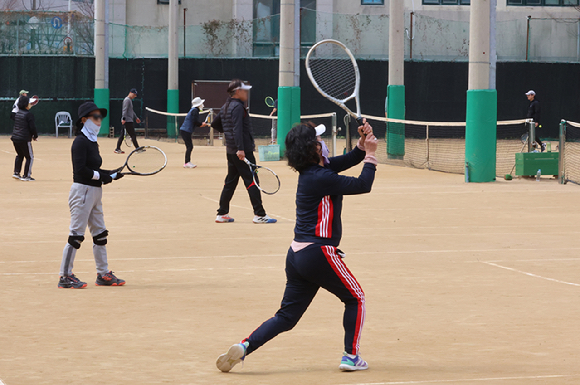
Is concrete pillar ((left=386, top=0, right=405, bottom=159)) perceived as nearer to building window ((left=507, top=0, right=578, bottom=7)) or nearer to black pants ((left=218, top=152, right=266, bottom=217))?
black pants ((left=218, top=152, right=266, bottom=217))

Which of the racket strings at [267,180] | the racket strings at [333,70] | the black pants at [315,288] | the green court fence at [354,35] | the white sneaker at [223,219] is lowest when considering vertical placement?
the white sneaker at [223,219]

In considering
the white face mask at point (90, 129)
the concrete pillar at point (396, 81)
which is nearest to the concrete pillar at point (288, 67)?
the concrete pillar at point (396, 81)

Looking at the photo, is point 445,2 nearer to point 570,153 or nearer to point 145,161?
point 570,153

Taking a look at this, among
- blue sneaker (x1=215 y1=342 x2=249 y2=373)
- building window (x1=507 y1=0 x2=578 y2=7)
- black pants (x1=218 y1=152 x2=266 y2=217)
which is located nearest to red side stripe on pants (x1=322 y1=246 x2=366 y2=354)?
blue sneaker (x1=215 y1=342 x2=249 y2=373)

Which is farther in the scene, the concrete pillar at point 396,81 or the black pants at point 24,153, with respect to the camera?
the concrete pillar at point 396,81

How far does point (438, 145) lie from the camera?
33.3 m

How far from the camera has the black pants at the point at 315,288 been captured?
550cm

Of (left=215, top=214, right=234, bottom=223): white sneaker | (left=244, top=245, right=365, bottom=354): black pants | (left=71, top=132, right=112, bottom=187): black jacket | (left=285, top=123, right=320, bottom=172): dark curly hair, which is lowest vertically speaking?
(left=215, top=214, right=234, bottom=223): white sneaker

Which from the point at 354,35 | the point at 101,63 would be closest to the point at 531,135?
the point at 354,35

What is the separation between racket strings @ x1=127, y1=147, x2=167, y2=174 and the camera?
11.5 m

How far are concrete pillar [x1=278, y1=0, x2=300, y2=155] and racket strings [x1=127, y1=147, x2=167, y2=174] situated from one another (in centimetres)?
1307

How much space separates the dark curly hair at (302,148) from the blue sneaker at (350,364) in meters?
1.22

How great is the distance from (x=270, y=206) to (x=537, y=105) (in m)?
10.8

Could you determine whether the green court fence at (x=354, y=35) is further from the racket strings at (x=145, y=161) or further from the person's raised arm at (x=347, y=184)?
the person's raised arm at (x=347, y=184)
